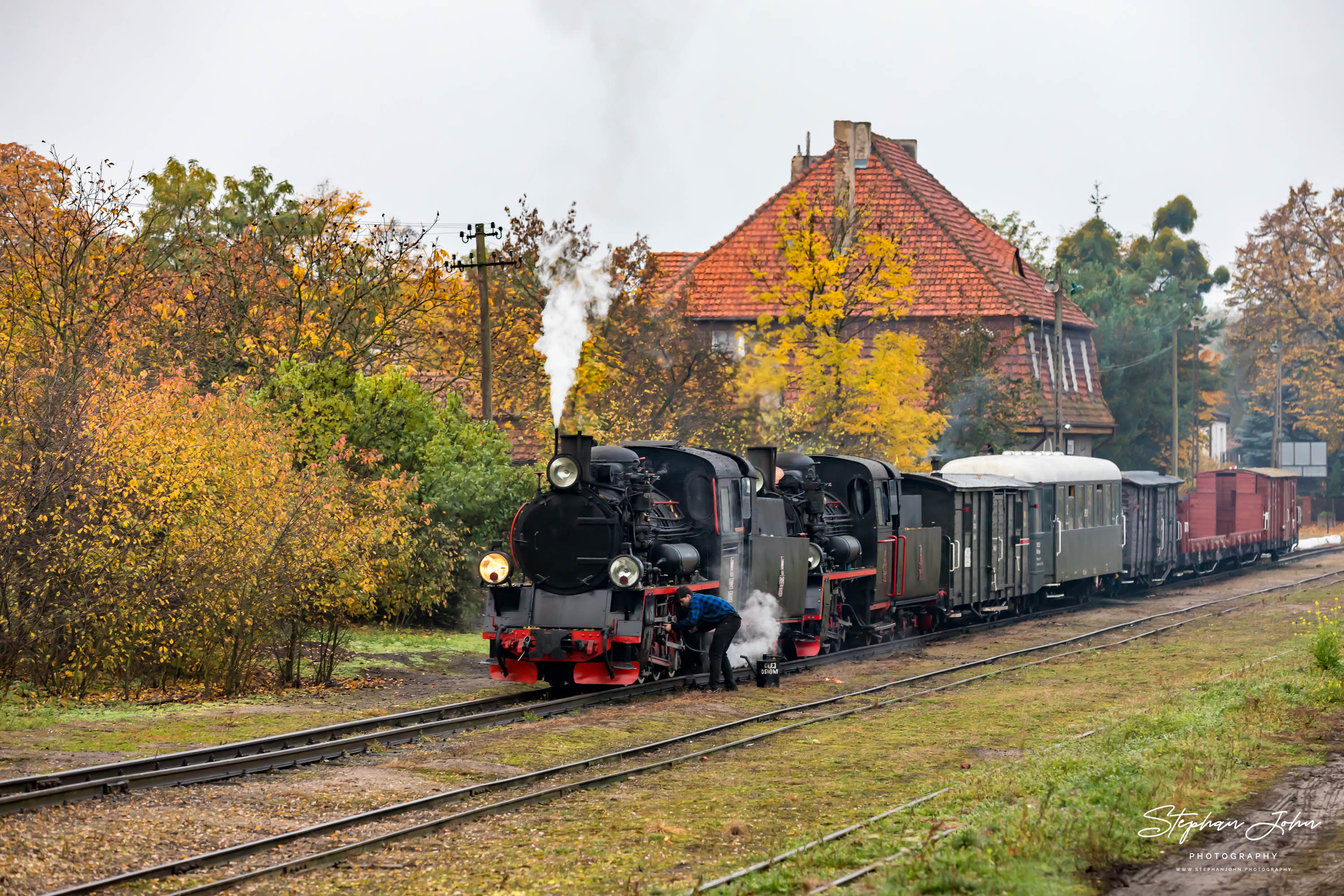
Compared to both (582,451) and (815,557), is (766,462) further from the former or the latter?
(582,451)

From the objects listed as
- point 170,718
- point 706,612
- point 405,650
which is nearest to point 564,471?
point 706,612

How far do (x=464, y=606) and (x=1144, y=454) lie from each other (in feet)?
127

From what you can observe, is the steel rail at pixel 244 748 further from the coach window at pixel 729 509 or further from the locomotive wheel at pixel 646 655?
the coach window at pixel 729 509

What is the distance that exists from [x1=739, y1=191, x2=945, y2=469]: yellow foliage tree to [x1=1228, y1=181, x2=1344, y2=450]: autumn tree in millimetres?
35118

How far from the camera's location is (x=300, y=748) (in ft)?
42.4

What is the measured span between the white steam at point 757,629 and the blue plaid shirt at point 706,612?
1461 mm

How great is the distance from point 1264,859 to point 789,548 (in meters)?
11.2

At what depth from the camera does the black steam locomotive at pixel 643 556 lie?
16.2 metres

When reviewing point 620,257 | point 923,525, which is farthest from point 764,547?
point 620,257

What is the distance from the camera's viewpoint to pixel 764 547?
1895 centimetres

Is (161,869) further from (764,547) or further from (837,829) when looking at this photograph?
(764,547)

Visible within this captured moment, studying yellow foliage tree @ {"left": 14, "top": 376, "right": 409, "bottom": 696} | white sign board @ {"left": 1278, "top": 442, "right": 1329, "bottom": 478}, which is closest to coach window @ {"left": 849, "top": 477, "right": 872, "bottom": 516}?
yellow foliage tree @ {"left": 14, "top": 376, "right": 409, "bottom": 696}

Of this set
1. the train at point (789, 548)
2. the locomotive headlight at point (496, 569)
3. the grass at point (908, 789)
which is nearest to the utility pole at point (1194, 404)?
the train at point (789, 548)

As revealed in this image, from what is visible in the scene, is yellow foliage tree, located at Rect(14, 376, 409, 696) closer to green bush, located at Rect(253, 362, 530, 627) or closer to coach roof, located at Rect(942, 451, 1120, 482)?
green bush, located at Rect(253, 362, 530, 627)
